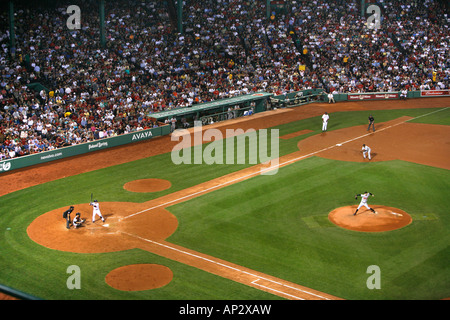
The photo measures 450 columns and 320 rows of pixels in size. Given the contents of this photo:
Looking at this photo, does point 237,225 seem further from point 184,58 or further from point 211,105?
point 184,58

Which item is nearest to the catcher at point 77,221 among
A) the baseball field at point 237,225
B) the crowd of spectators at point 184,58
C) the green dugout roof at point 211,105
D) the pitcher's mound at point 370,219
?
the baseball field at point 237,225

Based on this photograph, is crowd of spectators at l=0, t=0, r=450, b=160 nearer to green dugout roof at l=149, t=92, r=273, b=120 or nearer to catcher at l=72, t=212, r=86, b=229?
green dugout roof at l=149, t=92, r=273, b=120

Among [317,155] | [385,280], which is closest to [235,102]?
[317,155]

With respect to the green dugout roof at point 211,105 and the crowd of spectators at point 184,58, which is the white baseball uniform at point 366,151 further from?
the crowd of spectators at point 184,58

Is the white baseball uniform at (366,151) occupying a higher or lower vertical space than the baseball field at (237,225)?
higher

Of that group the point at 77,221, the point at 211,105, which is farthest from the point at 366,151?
the point at 77,221

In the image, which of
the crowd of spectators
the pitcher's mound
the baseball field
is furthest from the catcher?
the pitcher's mound

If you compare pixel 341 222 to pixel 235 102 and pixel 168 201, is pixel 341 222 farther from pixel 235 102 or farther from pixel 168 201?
pixel 235 102
